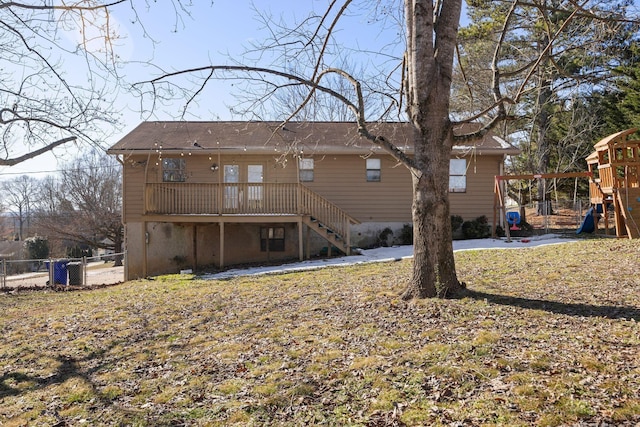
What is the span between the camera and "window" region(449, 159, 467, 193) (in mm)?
17250

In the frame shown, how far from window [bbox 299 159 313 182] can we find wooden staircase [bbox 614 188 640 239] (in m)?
9.42

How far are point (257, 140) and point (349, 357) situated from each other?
13268 mm

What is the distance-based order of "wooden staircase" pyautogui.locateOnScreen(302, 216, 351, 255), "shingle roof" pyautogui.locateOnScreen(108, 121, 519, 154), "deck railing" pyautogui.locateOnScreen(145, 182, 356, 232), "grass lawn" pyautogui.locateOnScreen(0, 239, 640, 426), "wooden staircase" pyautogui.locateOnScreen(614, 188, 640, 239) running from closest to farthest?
"grass lawn" pyautogui.locateOnScreen(0, 239, 640, 426)
"wooden staircase" pyautogui.locateOnScreen(614, 188, 640, 239)
"wooden staircase" pyautogui.locateOnScreen(302, 216, 351, 255)
"deck railing" pyautogui.locateOnScreen(145, 182, 356, 232)
"shingle roof" pyautogui.locateOnScreen(108, 121, 519, 154)

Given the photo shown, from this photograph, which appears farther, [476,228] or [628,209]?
[476,228]

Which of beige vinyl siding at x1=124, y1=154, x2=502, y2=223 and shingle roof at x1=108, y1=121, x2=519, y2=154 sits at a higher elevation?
shingle roof at x1=108, y1=121, x2=519, y2=154

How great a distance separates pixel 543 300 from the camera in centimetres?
663

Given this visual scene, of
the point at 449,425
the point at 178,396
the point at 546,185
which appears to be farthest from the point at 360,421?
the point at 546,185

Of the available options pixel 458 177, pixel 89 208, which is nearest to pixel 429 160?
pixel 458 177

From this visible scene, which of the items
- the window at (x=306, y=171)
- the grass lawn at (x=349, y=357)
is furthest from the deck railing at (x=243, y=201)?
the grass lawn at (x=349, y=357)

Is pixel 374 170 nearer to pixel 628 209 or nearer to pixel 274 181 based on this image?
pixel 274 181

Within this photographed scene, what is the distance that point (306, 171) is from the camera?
17219 mm

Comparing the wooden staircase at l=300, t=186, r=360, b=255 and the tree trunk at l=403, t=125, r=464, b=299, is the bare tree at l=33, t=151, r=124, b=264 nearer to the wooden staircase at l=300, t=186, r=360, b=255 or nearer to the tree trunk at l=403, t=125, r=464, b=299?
the wooden staircase at l=300, t=186, r=360, b=255

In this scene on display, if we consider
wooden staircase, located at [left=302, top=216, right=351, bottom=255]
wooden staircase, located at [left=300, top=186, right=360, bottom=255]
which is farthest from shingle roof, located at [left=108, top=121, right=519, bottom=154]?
wooden staircase, located at [left=302, top=216, right=351, bottom=255]

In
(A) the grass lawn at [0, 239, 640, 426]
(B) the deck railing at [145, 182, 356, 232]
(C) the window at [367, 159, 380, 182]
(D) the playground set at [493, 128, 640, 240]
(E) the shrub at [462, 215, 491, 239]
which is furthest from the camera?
(C) the window at [367, 159, 380, 182]
